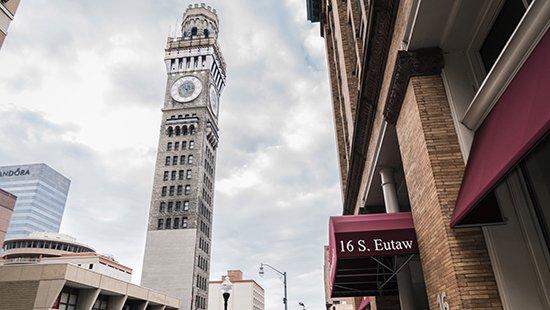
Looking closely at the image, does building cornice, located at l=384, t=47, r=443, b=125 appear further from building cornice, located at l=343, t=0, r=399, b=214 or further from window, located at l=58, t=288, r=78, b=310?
window, located at l=58, t=288, r=78, b=310

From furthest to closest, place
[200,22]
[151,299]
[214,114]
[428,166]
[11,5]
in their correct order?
[200,22] → [214,114] → [151,299] → [11,5] → [428,166]

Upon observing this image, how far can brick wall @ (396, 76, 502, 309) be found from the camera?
19.7 ft

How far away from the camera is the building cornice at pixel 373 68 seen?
9.31 metres

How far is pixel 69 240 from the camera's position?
105312 millimetres

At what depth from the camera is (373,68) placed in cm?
1073

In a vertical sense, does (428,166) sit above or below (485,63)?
below

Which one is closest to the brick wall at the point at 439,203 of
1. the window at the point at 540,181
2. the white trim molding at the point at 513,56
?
the white trim molding at the point at 513,56

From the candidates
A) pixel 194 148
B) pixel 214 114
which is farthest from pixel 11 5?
pixel 214 114

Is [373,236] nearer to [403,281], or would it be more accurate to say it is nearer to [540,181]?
[540,181]

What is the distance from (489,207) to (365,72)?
6.01 meters

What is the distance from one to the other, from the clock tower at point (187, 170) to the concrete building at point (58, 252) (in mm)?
12689

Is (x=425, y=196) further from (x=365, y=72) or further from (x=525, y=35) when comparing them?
(x=365, y=72)

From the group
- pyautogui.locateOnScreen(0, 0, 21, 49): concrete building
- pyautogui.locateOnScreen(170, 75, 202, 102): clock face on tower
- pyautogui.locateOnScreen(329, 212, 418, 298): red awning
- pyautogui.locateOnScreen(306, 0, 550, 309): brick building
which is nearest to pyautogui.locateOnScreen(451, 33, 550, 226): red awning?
pyautogui.locateOnScreen(306, 0, 550, 309): brick building

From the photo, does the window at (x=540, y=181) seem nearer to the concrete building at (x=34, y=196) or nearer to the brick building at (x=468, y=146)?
the brick building at (x=468, y=146)
